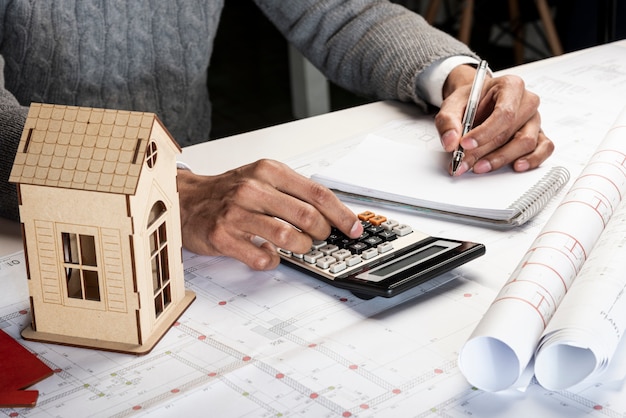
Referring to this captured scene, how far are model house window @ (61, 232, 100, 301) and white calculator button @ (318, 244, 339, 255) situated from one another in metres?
0.24

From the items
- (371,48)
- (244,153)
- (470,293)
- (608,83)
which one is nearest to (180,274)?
(470,293)

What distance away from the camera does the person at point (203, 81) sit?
88 centimetres

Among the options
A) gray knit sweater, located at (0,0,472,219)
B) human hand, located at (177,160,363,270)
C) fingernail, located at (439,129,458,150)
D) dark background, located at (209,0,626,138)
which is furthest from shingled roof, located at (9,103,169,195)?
dark background, located at (209,0,626,138)

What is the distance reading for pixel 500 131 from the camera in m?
1.11

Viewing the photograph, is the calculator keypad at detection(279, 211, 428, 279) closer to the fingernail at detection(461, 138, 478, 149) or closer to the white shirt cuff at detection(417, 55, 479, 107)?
the fingernail at detection(461, 138, 478, 149)

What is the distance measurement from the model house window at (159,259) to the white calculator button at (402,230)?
0.25 metres

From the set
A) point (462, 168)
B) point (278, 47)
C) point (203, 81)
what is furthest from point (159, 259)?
point (278, 47)

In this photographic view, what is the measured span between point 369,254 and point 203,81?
927mm

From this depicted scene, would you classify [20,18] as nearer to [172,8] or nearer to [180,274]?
[172,8]

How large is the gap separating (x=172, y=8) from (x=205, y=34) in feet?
0.30

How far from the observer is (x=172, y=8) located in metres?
1.51

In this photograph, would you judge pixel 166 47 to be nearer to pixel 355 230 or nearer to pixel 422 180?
pixel 422 180

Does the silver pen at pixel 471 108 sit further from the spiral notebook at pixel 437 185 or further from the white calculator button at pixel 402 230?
the white calculator button at pixel 402 230

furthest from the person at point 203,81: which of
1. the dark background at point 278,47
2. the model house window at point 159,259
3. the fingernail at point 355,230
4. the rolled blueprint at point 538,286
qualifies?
the dark background at point 278,47
